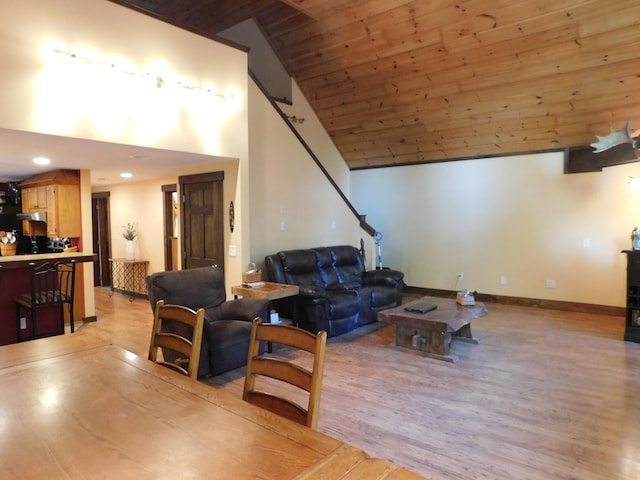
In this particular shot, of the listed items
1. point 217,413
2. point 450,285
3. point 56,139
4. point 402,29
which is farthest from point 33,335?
point 450,285

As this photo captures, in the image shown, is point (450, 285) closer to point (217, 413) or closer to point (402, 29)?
point (402, 29)

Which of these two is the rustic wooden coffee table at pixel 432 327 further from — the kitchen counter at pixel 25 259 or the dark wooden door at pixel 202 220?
the kitchen counter at pixel 25 259

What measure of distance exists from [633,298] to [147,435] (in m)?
5.21

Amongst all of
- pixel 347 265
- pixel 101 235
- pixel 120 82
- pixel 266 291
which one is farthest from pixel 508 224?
pixel 101 235

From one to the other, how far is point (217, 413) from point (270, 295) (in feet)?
9.54

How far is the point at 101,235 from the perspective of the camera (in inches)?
314

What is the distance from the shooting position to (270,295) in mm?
4195

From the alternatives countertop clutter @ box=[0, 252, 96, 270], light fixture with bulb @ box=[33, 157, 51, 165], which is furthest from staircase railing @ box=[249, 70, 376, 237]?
countertop clutter @ box=[0, 252, 96, 270]

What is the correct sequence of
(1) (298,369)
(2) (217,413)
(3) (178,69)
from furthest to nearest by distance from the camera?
(3) (178,69) < (1) (298,369) < (2) (217,413)

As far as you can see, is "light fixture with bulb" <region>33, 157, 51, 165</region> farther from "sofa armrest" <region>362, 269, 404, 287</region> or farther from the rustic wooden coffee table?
"sofa armrest" <region>362, 269, 404, 287</region>

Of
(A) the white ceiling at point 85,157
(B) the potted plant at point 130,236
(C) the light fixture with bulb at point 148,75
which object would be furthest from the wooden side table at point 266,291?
(B) the potted plant at point 130,236

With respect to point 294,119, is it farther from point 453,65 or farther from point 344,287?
point 344,287

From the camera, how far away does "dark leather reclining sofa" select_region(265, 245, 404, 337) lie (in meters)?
4.70

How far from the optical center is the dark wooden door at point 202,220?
500 centimetres
